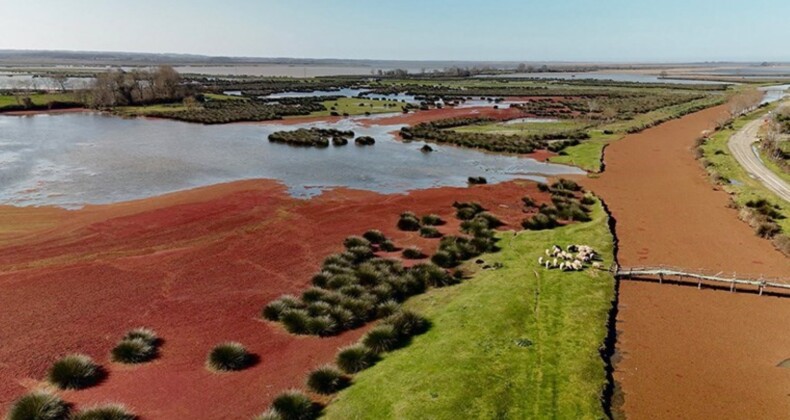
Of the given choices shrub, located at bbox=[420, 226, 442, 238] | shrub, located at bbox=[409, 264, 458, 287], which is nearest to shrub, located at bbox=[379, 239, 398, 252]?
shrub, located at bbox=[420, 226, 442, 238]

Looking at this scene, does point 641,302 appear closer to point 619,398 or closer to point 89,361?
point 619,398

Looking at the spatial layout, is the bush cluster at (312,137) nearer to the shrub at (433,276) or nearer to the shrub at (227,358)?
the shrub at (433,276)

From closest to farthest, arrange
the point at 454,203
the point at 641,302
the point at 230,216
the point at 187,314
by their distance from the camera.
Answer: the point at 187,314 < the point at 641,302 < the point at 230,216 < the point at 454,203

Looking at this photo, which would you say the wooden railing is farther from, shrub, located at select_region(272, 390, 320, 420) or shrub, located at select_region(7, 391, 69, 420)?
shrub, located at select_region(7, 391, 69, 420)

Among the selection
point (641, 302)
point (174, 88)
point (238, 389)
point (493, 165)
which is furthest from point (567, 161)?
point (174, 88)

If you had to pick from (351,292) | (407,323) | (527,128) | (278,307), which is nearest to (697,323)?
(407,323)

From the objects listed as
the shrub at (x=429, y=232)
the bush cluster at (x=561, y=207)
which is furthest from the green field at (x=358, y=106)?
the shrub at (x=429, y=232)

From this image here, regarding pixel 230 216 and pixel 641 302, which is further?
pixel 230 216

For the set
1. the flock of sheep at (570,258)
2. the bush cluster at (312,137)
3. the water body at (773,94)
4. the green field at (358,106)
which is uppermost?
the water body at (773,94)
